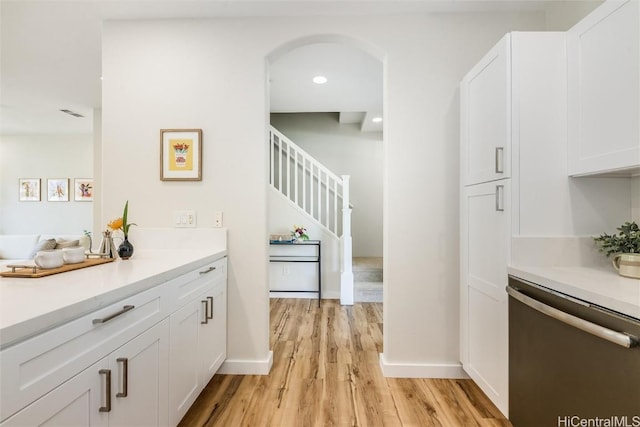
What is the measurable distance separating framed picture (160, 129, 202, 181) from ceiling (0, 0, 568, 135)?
2.74 feet

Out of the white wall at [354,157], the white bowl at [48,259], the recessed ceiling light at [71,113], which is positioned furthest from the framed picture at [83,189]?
the white bowl at [48,259]

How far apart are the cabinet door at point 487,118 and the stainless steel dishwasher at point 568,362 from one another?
625mm

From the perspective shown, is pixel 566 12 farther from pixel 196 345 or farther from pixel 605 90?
pixel 196 345

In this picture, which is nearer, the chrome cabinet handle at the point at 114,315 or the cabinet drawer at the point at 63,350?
the cabinet drawer at the point at 63,350

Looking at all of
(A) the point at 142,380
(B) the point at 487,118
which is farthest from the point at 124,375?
(B) the point at 487,118

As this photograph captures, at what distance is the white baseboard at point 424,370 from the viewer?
7.41 feet

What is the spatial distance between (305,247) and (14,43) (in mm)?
3516

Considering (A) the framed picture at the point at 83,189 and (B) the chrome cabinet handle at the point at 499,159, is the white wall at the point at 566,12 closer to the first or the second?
(B) the chrome cabinet handle at the point at 499,159

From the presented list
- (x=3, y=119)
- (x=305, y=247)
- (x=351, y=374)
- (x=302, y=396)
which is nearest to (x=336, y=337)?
(x=351, y=374)

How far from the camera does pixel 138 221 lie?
237 cm

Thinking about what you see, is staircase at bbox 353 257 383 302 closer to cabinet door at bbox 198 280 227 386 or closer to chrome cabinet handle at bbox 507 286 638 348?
cabinet door at bbox 198 280 227 386

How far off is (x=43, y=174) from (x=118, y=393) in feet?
24.0

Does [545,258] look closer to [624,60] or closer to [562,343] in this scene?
[562,343]

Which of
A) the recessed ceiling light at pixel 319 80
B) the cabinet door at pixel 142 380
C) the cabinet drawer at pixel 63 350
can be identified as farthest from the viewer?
the recessed ceiling light at pixel 319 80
